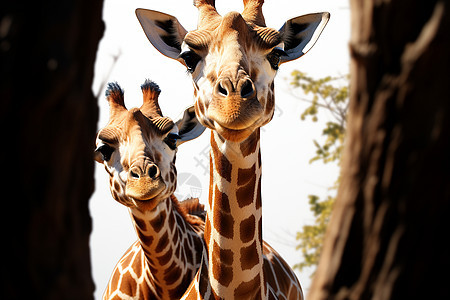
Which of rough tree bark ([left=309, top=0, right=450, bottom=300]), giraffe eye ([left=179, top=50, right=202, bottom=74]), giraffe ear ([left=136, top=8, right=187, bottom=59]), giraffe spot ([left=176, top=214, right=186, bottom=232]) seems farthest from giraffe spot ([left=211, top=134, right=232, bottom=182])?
giraffe spot ([left=176, top=214, right=186, bottom=232])

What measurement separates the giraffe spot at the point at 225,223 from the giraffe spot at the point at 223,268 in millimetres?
92

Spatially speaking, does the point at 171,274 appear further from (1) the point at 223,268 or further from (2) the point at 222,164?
(2) the point at 222,164

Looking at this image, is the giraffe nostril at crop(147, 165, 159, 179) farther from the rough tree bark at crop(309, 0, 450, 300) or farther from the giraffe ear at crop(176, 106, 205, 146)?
the rough tree bark at crop(309, 0, 450, 300)

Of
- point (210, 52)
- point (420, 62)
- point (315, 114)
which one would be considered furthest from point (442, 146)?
point (315, 114)

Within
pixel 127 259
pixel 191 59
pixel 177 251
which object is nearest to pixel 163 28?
pixel 191 59

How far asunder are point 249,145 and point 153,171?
1510 millimetres

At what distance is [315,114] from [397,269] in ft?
31.6

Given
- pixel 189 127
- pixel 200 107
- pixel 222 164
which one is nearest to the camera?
pixel 222 164

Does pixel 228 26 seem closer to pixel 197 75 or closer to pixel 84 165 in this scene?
pixel 197 75

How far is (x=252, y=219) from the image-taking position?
4.04 metres

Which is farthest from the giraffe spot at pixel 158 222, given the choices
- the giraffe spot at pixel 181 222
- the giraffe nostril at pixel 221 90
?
the giraffe nostril at pixel 221 90

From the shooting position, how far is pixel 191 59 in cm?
429

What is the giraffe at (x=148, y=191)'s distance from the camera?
5367 mm

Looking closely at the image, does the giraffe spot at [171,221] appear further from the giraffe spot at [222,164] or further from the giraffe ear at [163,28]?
the giraffe spot at [222,164]
